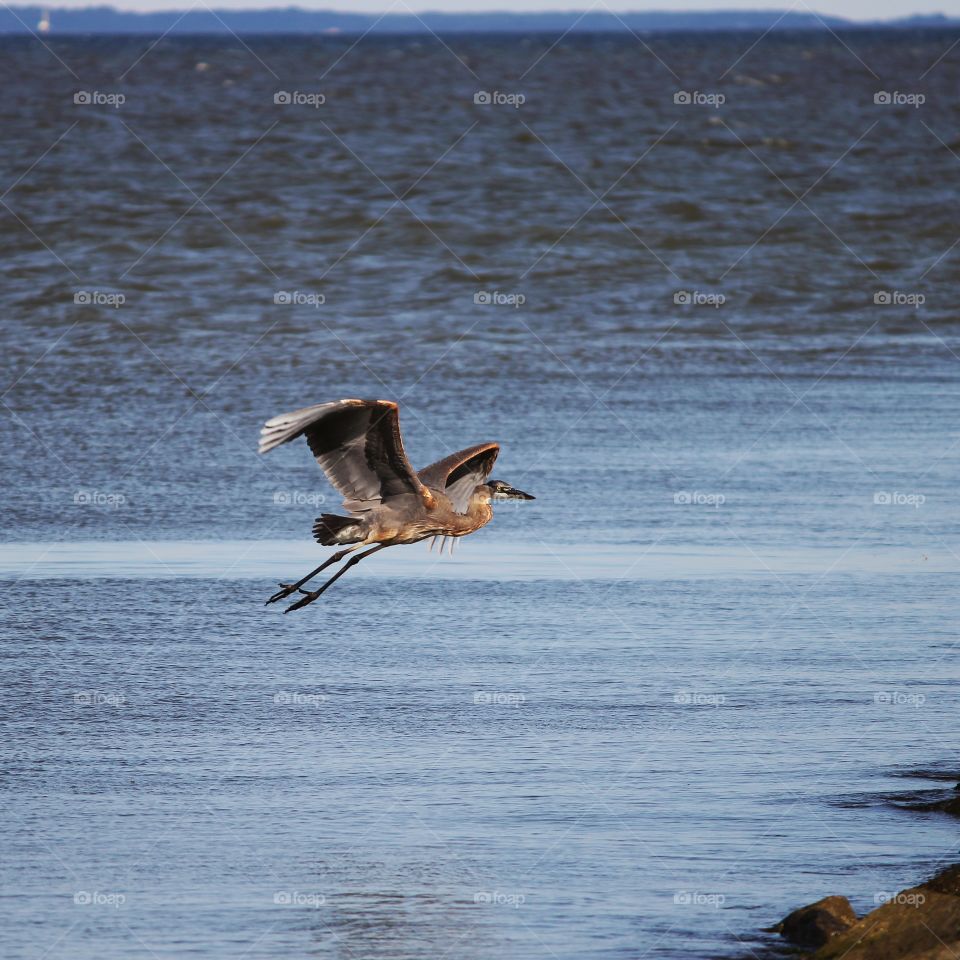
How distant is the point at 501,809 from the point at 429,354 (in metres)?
11.1

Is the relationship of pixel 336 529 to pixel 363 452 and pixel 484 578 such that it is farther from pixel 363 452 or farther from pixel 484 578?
pixel 484 578

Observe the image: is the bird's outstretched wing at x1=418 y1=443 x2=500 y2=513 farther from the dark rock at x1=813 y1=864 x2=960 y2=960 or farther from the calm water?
the dark rock at x1=813 y1=864 x2=960 y2=960

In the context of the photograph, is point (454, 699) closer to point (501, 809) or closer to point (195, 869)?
point (501, 809)

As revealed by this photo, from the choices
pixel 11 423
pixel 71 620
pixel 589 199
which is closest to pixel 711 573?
pixel 71 620

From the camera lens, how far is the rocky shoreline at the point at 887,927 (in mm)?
5992

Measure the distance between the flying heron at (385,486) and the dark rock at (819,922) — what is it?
3027mm

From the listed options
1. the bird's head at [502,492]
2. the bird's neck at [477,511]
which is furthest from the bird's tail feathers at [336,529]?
the bird's head at [502,492]

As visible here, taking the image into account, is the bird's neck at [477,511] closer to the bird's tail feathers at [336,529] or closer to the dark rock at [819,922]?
the bird's tail feathers at [336,529]

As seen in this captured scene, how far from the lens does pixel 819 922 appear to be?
20.1ft

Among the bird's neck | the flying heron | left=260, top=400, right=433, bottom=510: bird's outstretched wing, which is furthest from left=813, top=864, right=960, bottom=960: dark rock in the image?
the bird's neck

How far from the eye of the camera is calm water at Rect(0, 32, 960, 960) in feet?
22.4

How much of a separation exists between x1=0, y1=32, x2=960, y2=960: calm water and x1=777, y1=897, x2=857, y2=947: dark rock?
0.17 metres

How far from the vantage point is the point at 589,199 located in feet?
90.8

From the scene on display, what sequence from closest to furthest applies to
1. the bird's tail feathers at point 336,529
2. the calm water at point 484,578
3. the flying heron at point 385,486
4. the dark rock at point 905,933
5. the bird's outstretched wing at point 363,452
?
the dark rock at point 905,933
the calm water at point 484,578
the bird's outstretched wing at point 363,452
the flying heron at point 385,486
the bird's tail feathers at point 336,529
